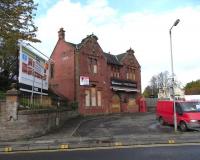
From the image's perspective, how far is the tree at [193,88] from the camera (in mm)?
106213

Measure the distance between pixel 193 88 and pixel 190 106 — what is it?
8876 cm

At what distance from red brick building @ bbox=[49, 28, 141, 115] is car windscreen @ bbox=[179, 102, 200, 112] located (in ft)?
52.9

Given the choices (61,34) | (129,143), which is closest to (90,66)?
(61,34)

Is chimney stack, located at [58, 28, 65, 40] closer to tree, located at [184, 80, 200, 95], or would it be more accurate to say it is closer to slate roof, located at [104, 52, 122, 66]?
slate roof, located at [104, 52, 122, 66]

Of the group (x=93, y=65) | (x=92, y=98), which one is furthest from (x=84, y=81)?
(x=93, y=65)

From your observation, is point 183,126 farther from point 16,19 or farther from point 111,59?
point 111,59

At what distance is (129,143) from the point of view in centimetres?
1664

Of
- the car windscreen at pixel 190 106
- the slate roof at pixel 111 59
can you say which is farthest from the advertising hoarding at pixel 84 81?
the car windscreen at pixel 190 106

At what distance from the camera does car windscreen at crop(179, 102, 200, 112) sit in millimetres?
24197

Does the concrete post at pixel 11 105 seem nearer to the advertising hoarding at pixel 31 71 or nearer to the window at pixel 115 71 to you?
the advertising hoarding at pixel 31 71

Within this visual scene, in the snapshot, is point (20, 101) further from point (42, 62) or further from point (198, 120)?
point (198, 120)

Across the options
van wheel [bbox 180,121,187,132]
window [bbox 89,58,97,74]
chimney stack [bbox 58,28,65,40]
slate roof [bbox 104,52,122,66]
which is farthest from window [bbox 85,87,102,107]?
van wheel [bbox 180,121,187,132]

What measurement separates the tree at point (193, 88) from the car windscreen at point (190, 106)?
8282 centimetres

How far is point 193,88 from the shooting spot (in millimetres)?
109938
